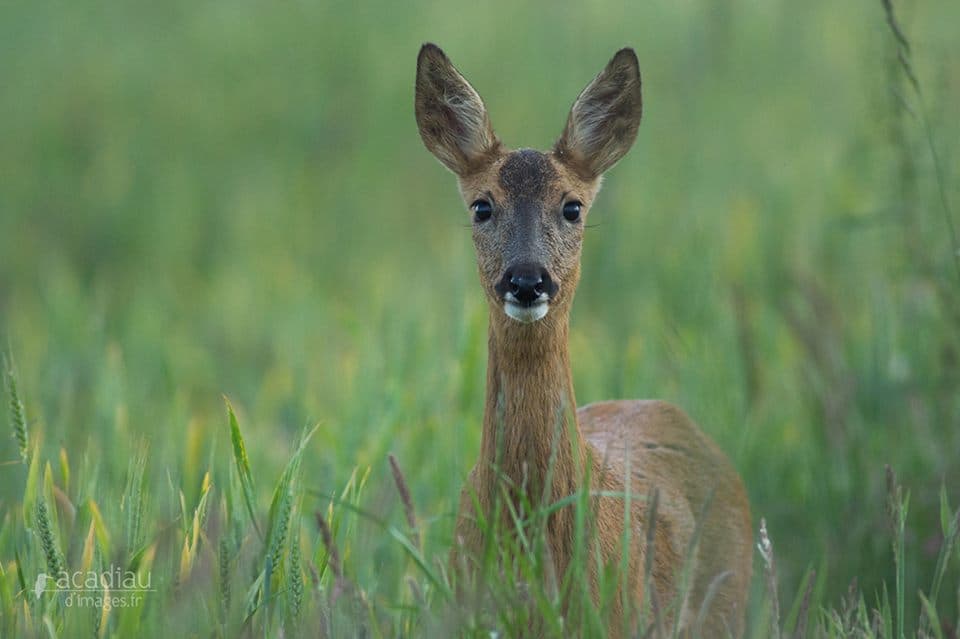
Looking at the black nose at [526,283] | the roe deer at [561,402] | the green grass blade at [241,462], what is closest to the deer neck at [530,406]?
the roe deer at [561,402]

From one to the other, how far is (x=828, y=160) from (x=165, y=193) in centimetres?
492

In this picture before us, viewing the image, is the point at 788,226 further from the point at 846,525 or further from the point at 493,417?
the point at 493,417

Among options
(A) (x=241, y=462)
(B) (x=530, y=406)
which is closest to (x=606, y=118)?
(B) (x=530, y=406)

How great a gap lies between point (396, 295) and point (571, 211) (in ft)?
14.0

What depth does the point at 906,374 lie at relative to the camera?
6.94 m

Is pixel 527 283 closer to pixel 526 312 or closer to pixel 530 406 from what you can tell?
pixel 526 312

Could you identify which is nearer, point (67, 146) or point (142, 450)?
point (142, 450)

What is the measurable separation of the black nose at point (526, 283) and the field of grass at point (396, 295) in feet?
2.33

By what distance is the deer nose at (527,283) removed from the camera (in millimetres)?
4766

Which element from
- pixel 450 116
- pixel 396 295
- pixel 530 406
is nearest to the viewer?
pixel 530 406

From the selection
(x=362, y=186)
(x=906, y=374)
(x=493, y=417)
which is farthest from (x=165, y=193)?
(x=493, y=417)

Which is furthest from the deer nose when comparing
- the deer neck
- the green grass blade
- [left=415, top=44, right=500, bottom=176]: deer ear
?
the green grass blade

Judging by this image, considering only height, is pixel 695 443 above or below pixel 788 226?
below

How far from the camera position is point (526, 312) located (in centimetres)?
475
